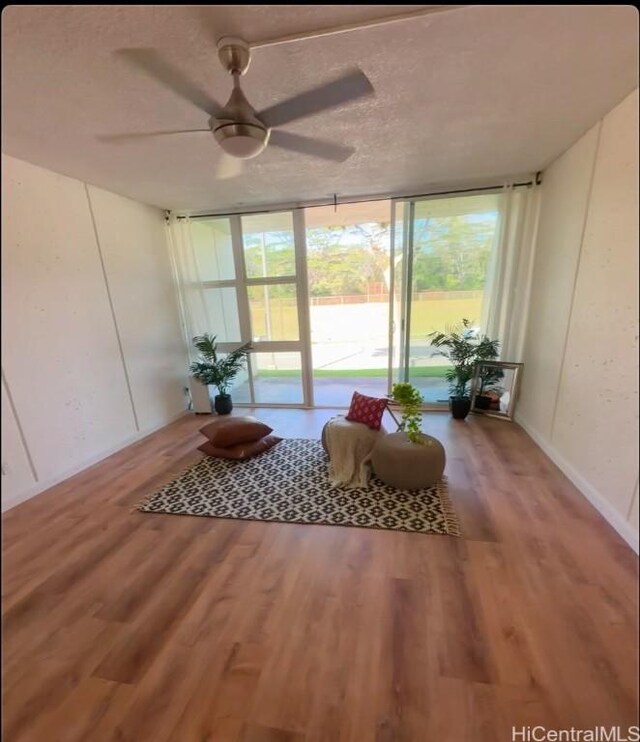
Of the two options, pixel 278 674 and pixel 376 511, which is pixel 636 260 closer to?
pixel 376 511

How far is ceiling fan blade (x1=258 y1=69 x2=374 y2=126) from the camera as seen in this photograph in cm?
127

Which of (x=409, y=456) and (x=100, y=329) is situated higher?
(x=100, y=329)

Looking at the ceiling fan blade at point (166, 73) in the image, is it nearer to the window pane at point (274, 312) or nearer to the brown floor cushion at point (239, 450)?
the brown floor cushion at point (239, 450)

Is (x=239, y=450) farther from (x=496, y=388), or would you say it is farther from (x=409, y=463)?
(x=496, y=388)

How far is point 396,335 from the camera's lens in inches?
145

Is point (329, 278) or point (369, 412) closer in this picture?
point (369, 412)

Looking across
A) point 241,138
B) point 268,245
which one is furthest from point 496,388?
point 241,138

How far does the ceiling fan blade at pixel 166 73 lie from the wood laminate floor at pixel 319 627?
163cm

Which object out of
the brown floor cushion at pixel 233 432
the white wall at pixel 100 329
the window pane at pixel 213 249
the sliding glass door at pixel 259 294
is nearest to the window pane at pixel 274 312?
the sliding glass door at pixel 259 294

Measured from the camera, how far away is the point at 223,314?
3.99 meters

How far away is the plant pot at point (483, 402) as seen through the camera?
338 cm

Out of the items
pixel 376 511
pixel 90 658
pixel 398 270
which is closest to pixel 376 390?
pixel 398 270

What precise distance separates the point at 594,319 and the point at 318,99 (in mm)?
1638

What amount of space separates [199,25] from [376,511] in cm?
242
